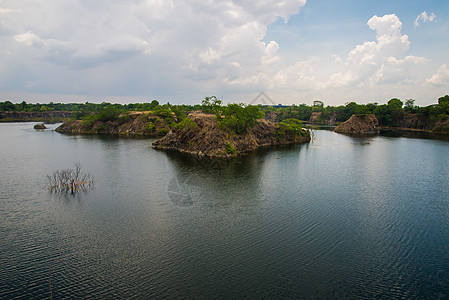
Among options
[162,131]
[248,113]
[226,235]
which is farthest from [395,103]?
[226,235]

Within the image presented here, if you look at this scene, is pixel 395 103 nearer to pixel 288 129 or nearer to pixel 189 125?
pixel 288 129

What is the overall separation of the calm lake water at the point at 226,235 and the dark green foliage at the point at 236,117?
20.5 meters

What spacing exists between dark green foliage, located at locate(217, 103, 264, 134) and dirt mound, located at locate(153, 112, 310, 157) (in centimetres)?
136

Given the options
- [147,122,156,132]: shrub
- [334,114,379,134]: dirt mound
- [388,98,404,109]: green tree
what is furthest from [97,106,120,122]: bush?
[388,98,404,109]: green tree

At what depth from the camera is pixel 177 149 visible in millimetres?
64562

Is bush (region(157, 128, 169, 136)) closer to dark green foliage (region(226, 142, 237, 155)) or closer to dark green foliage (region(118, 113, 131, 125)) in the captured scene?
dark green foliage (region(118, 113, 131, 125))

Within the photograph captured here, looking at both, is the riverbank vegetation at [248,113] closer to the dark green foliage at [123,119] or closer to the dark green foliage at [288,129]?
the dark green foliage at [123,119]

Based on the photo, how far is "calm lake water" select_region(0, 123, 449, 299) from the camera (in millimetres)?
16672

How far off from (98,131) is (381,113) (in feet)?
470

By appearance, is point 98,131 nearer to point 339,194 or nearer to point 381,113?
point 339,194

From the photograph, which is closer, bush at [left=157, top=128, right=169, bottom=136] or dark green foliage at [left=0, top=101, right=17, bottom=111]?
bush at [left=157, top=128, right=169, bottom=136]

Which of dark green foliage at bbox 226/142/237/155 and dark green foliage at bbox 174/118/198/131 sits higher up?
dark green foliage at bbox 174/118/198/131

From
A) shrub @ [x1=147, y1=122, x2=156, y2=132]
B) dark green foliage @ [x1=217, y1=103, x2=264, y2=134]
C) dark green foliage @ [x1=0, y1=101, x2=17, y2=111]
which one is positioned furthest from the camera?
dark green foliage @ [x1=0, y1=101, x2=17, y2=111]

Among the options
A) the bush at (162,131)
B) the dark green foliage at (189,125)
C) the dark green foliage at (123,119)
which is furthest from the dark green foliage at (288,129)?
the dark green foliage at (123,119)
